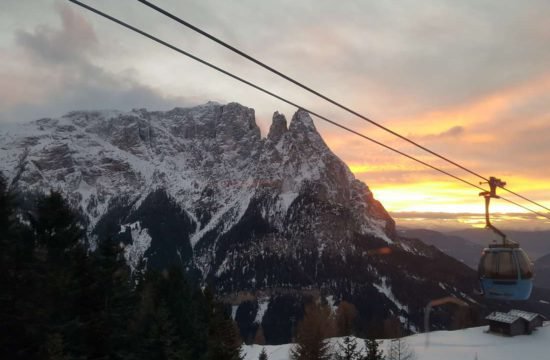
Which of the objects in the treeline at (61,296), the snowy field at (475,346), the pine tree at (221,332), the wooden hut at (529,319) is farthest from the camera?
the wooden hut at (529,319)

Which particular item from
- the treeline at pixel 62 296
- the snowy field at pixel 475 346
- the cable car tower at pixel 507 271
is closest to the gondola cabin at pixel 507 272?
the cable car tower at pixel 507 271

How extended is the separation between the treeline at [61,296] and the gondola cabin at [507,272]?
20.3m

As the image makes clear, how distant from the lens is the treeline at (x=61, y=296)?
22.8 m

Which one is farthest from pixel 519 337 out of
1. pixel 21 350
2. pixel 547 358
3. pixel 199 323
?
pixel 21 350

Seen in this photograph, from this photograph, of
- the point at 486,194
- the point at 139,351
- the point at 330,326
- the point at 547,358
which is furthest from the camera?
the point at 330,326

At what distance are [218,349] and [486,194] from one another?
3052 cm

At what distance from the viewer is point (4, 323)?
22.2 metres

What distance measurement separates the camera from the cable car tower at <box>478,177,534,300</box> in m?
20.2

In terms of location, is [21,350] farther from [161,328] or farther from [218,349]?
[218,349]

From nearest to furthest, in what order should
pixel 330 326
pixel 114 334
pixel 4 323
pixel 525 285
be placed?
pixel 525 285 → pixel 4 323 → pixel 114 334 → pixel 330 326

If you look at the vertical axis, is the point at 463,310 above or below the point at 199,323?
below

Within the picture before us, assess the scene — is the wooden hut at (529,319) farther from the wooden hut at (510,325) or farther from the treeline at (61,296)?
the treeline at (61,296)

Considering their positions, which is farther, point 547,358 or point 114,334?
point 547,358

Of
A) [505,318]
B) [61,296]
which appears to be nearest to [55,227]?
[61,296]
